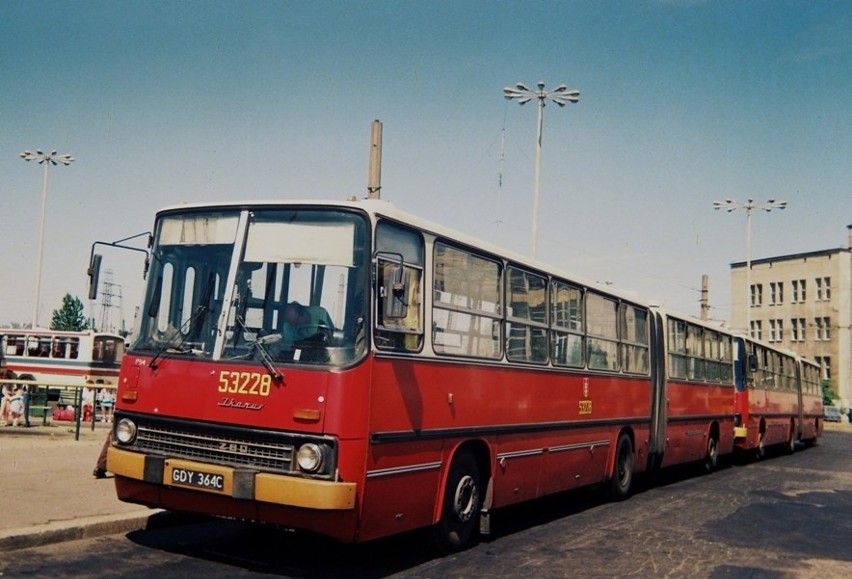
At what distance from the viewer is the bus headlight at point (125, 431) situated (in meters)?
8.01

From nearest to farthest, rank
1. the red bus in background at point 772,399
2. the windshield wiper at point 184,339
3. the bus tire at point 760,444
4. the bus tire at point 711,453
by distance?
the windshield wiper at point 184,339 < the bus tire at point 711,453 < the red bus in background at point 772,399 < the bus tire at point 760,444

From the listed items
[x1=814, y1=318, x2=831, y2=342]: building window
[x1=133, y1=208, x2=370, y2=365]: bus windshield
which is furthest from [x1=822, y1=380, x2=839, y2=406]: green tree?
[x1=133, y1=208, x2=370, y2=365]: bus windshield

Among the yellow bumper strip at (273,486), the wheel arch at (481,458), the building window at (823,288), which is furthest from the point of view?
the building window at (823,288)

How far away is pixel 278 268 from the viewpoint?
7.69 m

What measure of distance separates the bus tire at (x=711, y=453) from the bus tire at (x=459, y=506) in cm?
1172

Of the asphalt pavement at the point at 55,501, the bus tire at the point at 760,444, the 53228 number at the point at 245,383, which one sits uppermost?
the 53228 number at the point at 245,383

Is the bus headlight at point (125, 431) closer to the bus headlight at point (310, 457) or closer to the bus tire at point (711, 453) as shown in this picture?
the bus headlight at point (310, 457)

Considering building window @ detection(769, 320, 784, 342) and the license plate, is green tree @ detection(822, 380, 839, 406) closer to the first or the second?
building window @ detection(769, 320, 784, 342)

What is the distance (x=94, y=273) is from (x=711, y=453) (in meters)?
15.1

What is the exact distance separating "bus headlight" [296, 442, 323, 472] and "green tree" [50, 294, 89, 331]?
111 meters

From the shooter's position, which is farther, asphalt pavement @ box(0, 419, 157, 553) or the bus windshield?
asphalt pavement @ box(0, 419, 157, 553)

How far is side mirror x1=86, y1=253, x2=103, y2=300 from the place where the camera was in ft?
28.5

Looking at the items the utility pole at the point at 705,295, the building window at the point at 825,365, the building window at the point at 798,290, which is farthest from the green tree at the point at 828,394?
the utility pole at the point at 705,295

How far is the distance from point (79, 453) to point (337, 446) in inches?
360
